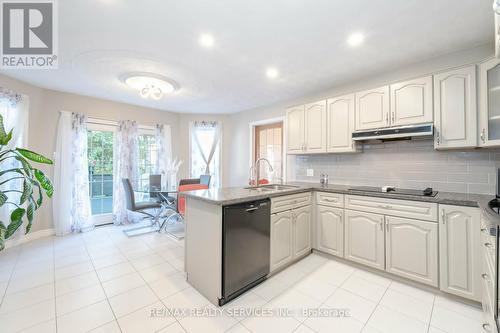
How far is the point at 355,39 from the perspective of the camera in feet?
6.66

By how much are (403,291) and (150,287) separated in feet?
8.05

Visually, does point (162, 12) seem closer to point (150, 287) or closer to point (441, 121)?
point (150, 287)

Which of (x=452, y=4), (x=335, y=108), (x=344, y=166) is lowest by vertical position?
(x=344, y=166)

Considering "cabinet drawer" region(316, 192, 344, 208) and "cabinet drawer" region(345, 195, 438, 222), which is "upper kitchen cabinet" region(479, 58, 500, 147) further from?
"cabinet drawer" region(316, 192, 344, 208)

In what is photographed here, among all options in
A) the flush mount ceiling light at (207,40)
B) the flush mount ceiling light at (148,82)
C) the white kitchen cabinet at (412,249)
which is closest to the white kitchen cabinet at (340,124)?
the white kitchen cabinet at (412,249)

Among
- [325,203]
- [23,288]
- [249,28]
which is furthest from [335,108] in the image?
[23,288]

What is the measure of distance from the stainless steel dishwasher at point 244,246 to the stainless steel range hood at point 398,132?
1.48 metres

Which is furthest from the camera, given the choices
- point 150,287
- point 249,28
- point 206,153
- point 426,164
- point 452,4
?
point 206,153

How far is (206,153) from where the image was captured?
5160 mm

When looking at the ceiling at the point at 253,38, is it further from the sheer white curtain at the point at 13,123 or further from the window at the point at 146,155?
the window at the point at 146,155

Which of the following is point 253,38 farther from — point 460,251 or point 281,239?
point 460,251

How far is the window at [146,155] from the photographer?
4.47 metres

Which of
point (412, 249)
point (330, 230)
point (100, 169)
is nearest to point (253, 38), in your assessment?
point (330, 230)

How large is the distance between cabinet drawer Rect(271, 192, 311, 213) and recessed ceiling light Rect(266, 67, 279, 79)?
64.7 inches
